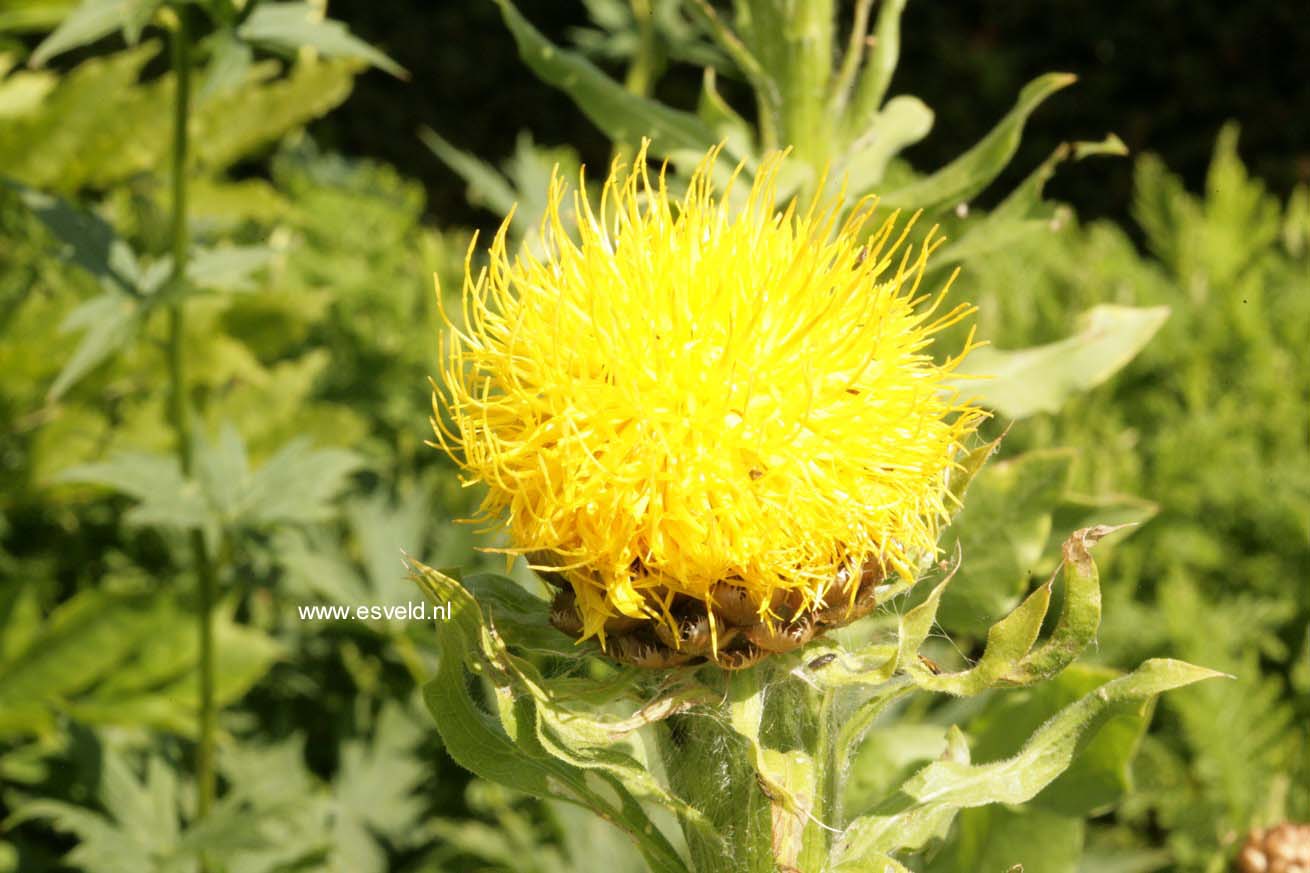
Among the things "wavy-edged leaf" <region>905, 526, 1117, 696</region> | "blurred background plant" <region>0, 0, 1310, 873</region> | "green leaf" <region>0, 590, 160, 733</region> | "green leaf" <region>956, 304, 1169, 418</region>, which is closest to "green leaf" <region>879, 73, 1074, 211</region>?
"blurred background plant" <region>0, 0, 1310, 873</region>

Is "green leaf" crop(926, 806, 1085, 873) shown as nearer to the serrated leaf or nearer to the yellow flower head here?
the yellow flower head

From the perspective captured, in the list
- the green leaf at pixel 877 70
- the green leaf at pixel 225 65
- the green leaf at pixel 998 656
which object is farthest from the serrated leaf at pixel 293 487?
the green leaf at pixel 998 656

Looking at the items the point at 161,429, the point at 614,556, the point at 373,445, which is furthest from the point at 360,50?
the point at 161,429

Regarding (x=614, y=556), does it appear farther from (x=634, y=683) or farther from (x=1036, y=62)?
(x=1036, y=62)

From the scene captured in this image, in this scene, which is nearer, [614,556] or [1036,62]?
[614,556]

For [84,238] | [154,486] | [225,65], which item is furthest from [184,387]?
[225,65]

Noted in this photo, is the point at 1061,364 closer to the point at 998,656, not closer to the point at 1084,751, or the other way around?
the point at 1084,751

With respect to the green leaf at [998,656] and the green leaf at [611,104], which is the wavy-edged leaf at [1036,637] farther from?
the green leaf at [611,104]
